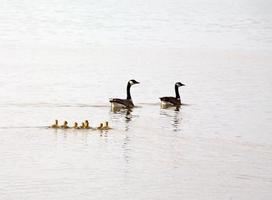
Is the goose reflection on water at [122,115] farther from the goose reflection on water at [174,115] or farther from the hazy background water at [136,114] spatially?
the goose reflection on water at [174,115]

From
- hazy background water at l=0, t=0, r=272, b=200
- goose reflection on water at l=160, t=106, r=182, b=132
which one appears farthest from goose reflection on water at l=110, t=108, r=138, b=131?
A: goose reflection on water at l=160, t=106, r=182, b=132

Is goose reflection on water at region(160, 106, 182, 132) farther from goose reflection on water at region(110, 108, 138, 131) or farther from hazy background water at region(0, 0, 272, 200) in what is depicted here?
goose reflection on water at region(110, 108, 138, 131)

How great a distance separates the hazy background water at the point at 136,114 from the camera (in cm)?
2177

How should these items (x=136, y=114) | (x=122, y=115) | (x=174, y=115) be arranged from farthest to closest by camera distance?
(x=174, y=115), (x=136, y=114), (x=122, y=115)

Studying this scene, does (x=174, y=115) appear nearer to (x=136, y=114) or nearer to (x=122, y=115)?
(x=136, y=114)

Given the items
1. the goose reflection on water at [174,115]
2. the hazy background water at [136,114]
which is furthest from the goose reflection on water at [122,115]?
the goose reflection on water at [174,115]

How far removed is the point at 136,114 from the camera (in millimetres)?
32844

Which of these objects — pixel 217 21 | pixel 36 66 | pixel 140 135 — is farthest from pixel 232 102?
pixel 217 21

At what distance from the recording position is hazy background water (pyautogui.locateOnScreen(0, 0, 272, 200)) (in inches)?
857

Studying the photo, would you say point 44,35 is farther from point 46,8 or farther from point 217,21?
point 46,8

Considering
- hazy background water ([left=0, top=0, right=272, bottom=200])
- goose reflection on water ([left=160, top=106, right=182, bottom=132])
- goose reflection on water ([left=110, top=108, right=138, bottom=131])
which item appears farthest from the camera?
goose reflection on water ([left=110, top=108, right=138, bottom=131])

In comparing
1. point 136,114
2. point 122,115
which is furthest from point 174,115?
point 122,115

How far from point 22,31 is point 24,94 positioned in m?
34.9

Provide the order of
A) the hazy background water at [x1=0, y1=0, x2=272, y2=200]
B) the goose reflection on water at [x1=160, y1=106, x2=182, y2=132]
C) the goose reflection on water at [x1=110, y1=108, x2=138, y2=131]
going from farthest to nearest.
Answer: the goose reflection on water at [x1=110, y1=108, x2=138, y2=131]
the goose reflection on water at [x1=160, y1=106, x2=182, y2=132]
the hazy background water at [x1=0, y1=0, x2=272, y2=200]
